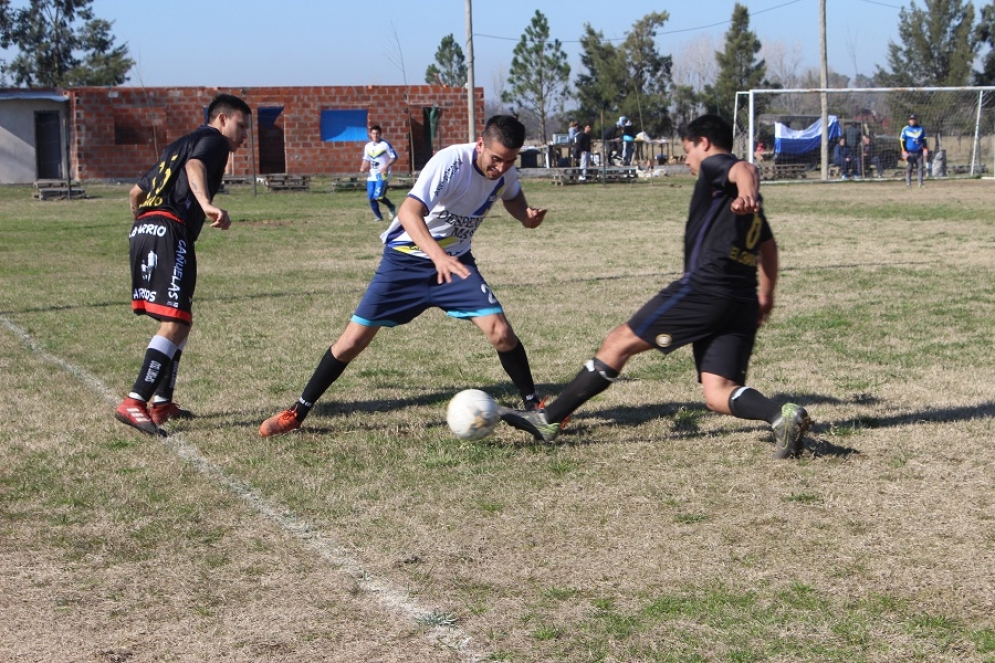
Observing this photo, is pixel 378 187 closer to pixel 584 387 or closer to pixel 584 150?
pixel 584 387

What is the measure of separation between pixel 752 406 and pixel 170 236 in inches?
129

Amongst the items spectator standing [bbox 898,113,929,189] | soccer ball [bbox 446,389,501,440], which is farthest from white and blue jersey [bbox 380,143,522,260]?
spectator standing [bbox 898,113,929,189]

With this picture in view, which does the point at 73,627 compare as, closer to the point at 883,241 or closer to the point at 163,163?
the point at 163,163

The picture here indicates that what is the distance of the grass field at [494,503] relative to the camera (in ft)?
11.9

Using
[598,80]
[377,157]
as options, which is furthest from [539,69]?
[377,157]

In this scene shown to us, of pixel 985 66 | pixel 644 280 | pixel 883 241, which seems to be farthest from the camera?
pixel 985 66

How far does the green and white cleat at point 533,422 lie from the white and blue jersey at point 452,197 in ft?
3.13

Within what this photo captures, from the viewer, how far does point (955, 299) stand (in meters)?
10.5

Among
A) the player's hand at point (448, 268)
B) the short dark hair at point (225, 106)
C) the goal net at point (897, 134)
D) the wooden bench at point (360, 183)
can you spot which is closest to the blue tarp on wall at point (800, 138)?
the goal net at point (897, 134)

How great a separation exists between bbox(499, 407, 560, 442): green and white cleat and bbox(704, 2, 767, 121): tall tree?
5415 cm

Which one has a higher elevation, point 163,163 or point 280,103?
point 280,103

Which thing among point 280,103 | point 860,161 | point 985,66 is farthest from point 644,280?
point 985,66

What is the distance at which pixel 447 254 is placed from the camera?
5.77m

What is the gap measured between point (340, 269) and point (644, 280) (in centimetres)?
399
